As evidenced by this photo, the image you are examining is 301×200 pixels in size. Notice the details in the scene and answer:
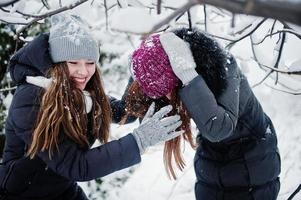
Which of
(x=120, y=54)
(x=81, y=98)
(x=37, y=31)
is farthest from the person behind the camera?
(x=120, y=54)

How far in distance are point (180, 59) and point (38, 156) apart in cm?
80

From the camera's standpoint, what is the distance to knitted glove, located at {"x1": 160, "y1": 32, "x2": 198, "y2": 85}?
1.78m

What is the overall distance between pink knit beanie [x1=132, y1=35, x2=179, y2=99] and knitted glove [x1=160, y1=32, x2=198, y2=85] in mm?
35

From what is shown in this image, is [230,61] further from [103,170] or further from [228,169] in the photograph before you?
[103,170]

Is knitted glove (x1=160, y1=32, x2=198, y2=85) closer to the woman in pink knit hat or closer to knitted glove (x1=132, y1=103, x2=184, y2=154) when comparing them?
the woman in pink knit hat

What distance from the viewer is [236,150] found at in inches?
81.5

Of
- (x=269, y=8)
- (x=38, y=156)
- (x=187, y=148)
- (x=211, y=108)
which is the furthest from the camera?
(x=187, y=148)

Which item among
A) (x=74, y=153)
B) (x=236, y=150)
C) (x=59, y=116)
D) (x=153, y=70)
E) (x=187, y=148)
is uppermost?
(x=153, y=70)

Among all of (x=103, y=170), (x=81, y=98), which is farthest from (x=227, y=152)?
(x=81, y=98)

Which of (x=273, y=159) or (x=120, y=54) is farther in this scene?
(x=120, y=54)

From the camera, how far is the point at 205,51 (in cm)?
183

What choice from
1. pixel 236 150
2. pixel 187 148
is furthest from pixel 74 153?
pixel 187 148

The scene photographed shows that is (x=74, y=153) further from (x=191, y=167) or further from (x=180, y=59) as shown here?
(x=191, y=167)

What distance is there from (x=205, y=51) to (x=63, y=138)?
73 centimetres
